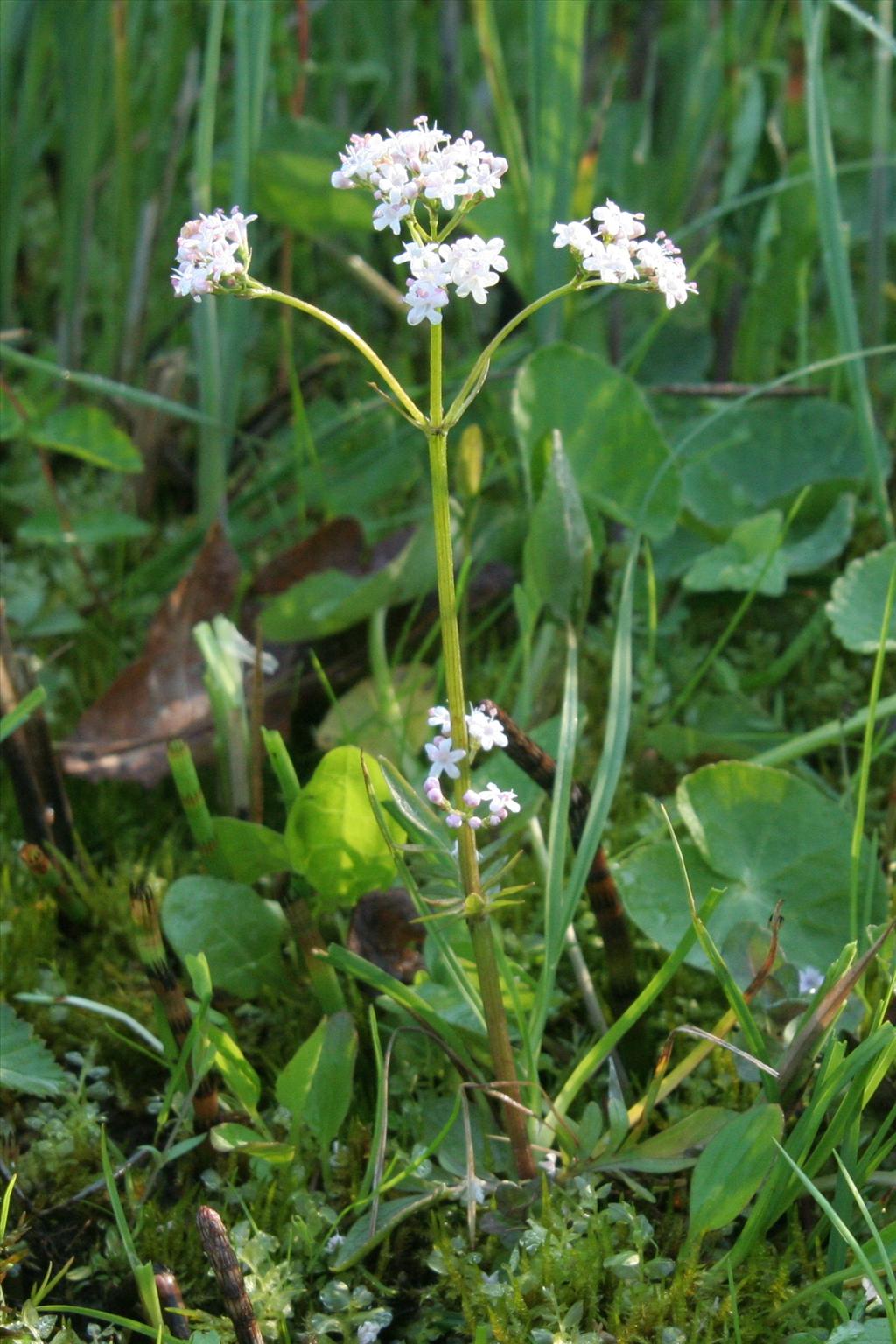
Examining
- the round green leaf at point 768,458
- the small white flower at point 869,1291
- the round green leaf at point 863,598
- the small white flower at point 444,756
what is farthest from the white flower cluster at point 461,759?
the round green leaf at point 768,458

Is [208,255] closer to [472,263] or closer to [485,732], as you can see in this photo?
[472,263]

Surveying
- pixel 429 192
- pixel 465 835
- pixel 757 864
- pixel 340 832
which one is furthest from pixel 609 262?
pixel 757 864

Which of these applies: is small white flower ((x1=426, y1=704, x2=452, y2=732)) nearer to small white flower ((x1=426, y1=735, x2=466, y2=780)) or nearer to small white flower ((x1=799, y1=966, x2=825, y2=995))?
small white flower ((x1=426, y1=735, x2=466, y2=780))

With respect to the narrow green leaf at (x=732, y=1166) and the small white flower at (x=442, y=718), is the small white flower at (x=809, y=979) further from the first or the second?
the small white flower at (x=442, y=718)

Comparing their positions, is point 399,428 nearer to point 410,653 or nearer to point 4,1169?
point 410,653

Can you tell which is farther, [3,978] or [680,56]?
[680,56]

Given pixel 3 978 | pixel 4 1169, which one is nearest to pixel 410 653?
pixel 3 978
